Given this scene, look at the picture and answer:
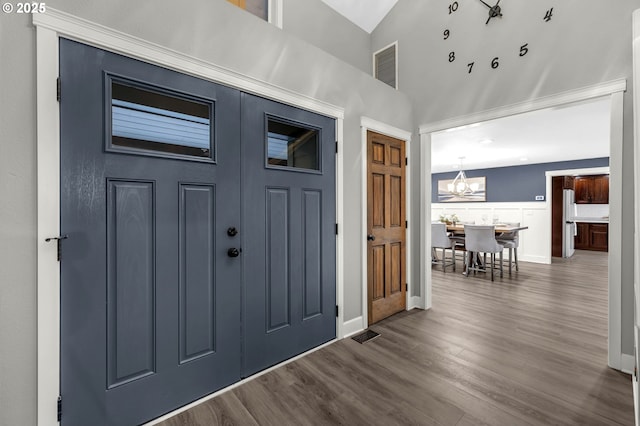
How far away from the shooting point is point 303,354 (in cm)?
232

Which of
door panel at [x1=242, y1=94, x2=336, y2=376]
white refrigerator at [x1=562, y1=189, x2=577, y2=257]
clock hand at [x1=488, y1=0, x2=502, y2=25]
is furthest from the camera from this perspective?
white refrigerator at [x1=562, y1=189, x2=577, y2=257]

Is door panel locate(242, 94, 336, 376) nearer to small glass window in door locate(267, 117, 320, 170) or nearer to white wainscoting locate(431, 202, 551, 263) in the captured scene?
small glass window in door locate(267, 117, 320, 170)

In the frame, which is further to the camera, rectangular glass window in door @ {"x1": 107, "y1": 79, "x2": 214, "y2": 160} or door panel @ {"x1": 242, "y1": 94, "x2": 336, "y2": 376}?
door panel @ {"x1": 242, "y1": 94, "x2": 336, "y2": 376}

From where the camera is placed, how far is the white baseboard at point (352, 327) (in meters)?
2.68

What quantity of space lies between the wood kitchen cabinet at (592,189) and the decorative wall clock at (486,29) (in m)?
8.24

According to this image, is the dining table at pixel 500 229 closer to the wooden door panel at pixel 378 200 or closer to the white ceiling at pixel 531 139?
the white ceiling at pixel 531 139

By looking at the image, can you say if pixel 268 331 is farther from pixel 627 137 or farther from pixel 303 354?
pixel 627 137

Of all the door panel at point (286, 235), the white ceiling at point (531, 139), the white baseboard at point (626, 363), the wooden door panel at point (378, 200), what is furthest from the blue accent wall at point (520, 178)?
the door panel at point (286, 235)

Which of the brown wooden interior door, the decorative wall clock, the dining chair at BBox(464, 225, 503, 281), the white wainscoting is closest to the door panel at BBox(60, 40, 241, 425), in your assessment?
the brown wooden interior door

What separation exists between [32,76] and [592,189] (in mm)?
11829

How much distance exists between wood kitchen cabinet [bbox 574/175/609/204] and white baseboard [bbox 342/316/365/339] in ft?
31.1

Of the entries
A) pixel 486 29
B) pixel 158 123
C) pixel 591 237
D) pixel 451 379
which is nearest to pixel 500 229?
pixel 486 29

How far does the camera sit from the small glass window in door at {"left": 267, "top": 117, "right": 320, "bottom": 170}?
2.18 metres

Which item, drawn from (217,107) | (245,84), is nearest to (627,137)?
(245,84)
